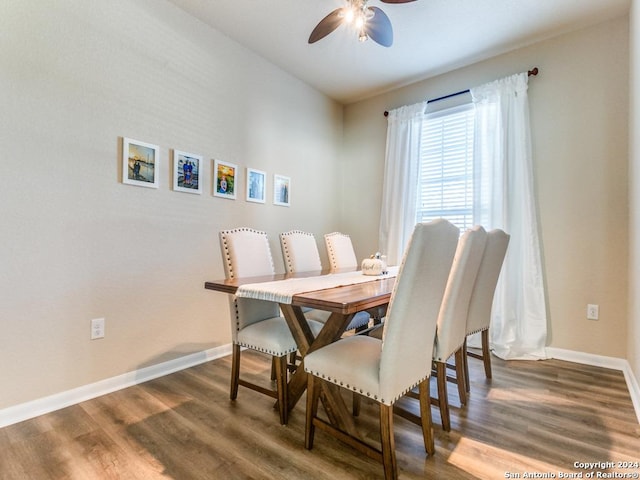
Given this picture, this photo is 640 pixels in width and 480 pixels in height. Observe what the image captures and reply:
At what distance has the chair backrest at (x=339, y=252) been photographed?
2.97 metres

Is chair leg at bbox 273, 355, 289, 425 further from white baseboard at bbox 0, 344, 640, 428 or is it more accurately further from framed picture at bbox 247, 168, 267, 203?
framed picture at bbox 247, 168, 267, 203

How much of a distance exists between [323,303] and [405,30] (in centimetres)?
251

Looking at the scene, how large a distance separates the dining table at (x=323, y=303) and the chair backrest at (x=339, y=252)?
3.47 ft

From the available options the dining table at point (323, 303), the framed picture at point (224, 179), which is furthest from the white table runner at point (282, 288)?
the framed picture at point (224, 179)

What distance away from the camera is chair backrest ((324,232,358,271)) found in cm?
297

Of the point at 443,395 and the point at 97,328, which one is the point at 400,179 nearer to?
the point at 443,395

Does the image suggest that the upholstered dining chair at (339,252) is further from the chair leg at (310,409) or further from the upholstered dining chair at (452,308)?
the chair leg at (310,409)

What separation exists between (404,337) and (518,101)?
2.67m

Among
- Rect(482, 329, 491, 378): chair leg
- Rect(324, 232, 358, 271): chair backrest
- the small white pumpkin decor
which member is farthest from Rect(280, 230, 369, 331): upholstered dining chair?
Rect(482, 329, 491, 378): chair leg

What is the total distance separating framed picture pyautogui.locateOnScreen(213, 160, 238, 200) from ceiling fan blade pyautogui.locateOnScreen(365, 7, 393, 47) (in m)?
1.51

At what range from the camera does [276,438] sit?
159cm

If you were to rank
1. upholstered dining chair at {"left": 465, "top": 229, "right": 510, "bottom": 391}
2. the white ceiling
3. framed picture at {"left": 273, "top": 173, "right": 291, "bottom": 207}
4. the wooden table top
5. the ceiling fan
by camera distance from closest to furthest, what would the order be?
the wooden table top < the ceiling fan < upholstered dining chair at {"left": 465, "top": 229, "right": 510, "bottom": 391} < the white ceiling < framed picture at {"left": 273, "top": 173, "right": 291, "bottom": 207}

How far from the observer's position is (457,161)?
3.25 m

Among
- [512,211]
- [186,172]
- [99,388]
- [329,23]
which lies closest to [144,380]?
[99,388]
